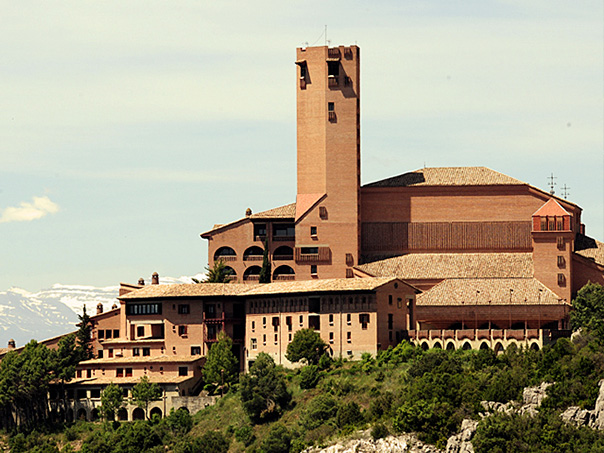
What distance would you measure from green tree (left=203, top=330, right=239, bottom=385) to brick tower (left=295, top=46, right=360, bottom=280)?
15.6 meters

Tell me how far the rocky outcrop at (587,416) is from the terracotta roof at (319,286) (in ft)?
85.3

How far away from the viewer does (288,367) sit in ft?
410

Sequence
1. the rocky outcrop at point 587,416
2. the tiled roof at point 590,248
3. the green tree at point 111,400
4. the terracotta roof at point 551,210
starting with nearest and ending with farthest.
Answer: the rocky outcrop at point 587,416
the green tree at point 111,400
the terracotta roof at point 551,210
the tiled roof at point 590,248

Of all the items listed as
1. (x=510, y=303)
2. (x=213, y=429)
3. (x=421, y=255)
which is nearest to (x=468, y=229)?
(x=421, y=255)

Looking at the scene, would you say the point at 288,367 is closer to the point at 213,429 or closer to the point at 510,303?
the point at 213,429

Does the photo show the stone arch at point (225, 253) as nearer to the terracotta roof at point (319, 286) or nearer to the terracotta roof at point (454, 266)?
the terracotta roof at point (319, 286)

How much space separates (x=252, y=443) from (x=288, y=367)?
A: 1098 cm

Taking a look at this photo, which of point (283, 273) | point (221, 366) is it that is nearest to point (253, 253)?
point (283, 273)

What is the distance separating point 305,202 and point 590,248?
31.1 metres

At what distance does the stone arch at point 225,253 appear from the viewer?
14475 cm

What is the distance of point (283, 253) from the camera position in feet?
473

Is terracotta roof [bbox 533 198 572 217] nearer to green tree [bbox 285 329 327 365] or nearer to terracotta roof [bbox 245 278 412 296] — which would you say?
terracotta roof [bbox 245 278 412 296]

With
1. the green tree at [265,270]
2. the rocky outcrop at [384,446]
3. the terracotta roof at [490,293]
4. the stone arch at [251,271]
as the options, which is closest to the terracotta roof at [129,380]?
the green tree at [265,270]

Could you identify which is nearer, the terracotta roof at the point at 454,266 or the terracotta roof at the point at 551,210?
the terracotta roof at the point at 551,210
